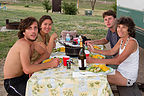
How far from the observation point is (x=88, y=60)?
2453mm

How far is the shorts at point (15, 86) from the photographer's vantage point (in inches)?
93.0

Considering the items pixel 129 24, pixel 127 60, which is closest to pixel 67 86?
pixel 127 60

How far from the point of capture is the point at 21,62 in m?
2.27

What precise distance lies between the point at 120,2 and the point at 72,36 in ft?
13.5

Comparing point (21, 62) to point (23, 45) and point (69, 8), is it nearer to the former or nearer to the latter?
point (23, 45)

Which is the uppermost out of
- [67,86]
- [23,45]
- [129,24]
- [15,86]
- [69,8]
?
[69,8]

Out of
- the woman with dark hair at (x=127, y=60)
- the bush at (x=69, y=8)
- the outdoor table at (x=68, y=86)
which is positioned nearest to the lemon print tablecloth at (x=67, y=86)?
the outdoor table at (x=68, y=86)

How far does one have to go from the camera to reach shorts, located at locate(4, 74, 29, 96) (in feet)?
7.75

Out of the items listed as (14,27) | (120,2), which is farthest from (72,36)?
(14,27)

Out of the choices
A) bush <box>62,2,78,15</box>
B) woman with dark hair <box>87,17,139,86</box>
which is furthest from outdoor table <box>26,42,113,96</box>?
bush <box>62,2,78,15</box>

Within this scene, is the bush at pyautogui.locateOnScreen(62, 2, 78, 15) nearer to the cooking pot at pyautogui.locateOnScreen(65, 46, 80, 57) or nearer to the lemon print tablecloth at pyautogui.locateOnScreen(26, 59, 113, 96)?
the cooking pot at pyautogui.locateOnScreen(65, 46, 80, 57)

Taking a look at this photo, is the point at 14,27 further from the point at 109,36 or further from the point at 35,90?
the point at 35,90

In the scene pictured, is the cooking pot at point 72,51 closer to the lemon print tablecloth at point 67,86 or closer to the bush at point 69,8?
the lemon print tablecloth at point 67,86

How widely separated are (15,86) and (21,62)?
316 millimetres
